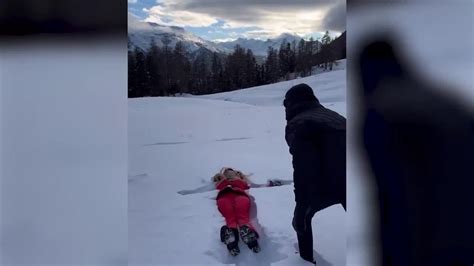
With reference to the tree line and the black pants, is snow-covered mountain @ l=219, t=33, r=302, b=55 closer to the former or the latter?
the tree line

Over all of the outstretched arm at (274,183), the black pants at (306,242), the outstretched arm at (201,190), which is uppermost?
the outstretched arm at (274,183)

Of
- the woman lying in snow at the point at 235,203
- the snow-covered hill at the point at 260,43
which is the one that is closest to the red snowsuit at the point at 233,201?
the woman lying in snow at the point at 235,203

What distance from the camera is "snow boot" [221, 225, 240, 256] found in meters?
1.67

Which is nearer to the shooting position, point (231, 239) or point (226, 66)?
point (231, 239)

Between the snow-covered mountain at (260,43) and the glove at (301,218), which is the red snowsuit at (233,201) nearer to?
the glove at (301,218)

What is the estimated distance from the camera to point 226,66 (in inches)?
70.6

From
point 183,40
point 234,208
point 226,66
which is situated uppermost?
point 183,40

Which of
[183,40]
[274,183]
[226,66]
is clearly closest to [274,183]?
[274,183]

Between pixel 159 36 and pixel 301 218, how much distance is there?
3.00 feet

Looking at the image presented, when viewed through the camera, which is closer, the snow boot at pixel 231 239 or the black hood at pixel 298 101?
the snow boot at pixel 231 239

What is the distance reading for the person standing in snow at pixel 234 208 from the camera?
168cm

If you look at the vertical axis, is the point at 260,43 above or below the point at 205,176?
above

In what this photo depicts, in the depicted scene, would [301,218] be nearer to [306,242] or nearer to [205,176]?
[306,242]

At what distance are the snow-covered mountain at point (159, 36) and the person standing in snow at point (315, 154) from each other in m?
0.42
